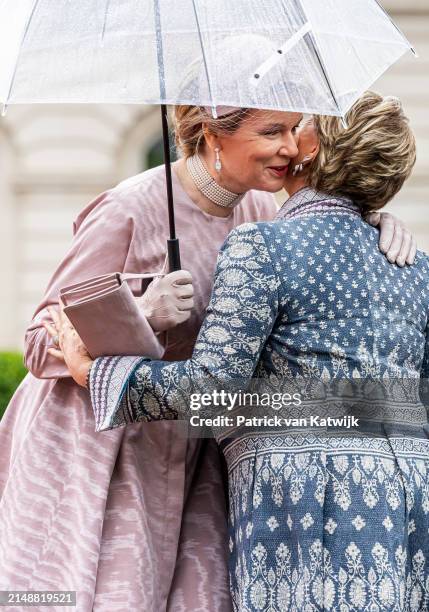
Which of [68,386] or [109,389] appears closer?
[109,389]

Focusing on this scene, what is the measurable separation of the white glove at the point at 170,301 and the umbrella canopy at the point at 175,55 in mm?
460

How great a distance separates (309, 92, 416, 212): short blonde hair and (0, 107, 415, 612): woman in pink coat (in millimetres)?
115

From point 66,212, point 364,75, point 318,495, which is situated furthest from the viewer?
point 66,212

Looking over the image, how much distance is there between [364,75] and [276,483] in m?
1.11

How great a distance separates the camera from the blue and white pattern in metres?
3.13

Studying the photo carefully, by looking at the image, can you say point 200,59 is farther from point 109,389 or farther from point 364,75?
point 109,389

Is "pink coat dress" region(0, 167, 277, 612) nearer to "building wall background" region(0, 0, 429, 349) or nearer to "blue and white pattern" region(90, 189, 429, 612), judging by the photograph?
"blue and white pattern" region(90, 189, 429, 612)

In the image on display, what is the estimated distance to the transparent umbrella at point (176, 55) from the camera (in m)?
3.22

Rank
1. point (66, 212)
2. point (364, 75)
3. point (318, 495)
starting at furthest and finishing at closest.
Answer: point (66, 212)
point (364, 75)
point (318, 495)

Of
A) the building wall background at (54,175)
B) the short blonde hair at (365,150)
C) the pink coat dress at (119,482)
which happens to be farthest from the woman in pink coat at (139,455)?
the building wall background at (54,175)

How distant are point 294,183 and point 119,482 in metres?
0.96

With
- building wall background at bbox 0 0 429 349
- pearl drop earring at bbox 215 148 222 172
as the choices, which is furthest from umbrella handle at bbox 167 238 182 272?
building wall background at bbox 0 0 429 349

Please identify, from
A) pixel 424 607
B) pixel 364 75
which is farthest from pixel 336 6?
pixel 424 607

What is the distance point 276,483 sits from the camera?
320 centimetres
